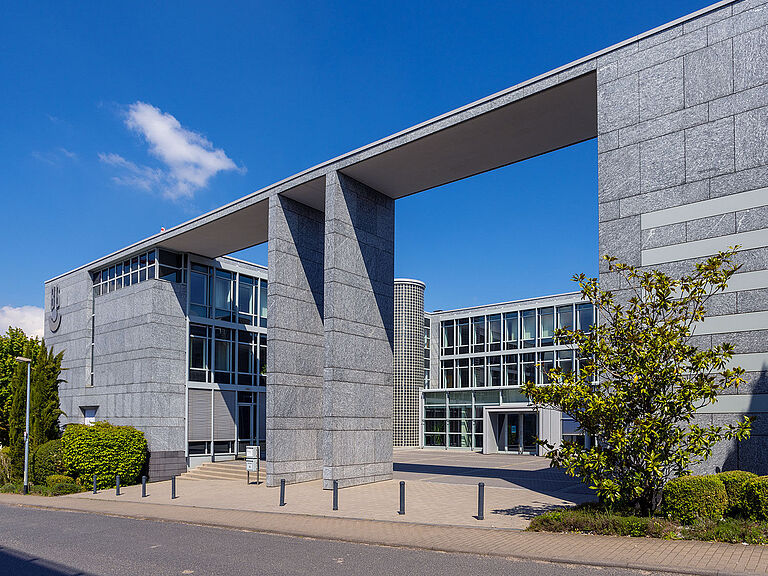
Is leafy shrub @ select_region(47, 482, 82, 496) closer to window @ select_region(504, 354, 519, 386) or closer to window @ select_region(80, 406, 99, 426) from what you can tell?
window @ select_region(80, 406, 99, 426)

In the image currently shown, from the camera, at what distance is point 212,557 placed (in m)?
11.8

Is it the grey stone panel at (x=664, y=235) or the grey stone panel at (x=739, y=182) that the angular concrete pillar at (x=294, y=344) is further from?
the grey stone panel at (x=739, y=182)

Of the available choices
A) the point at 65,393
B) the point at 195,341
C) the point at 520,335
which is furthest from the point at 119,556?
the point at 520,335

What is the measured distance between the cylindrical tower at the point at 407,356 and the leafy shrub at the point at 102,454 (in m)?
22.3

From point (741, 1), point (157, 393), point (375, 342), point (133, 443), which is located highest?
→ point (741, 1)

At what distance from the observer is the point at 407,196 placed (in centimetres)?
2667

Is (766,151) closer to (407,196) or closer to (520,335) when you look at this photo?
(407,196)

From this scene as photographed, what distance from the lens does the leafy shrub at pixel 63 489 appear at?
83.4 feet

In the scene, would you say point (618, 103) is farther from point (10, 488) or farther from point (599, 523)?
point (10, 488)

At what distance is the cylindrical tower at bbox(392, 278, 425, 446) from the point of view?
1869 inches

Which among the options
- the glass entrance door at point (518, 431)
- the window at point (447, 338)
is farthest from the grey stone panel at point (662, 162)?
the window at point (447, 338)

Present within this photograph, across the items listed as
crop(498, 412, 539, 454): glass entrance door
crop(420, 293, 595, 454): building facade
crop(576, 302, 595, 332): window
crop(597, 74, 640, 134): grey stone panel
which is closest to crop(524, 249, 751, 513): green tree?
crop(597, 74, 640, 134): grey stone panel

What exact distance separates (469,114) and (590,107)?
3516 millimetres

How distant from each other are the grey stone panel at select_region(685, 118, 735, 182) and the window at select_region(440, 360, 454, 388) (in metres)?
37.1
